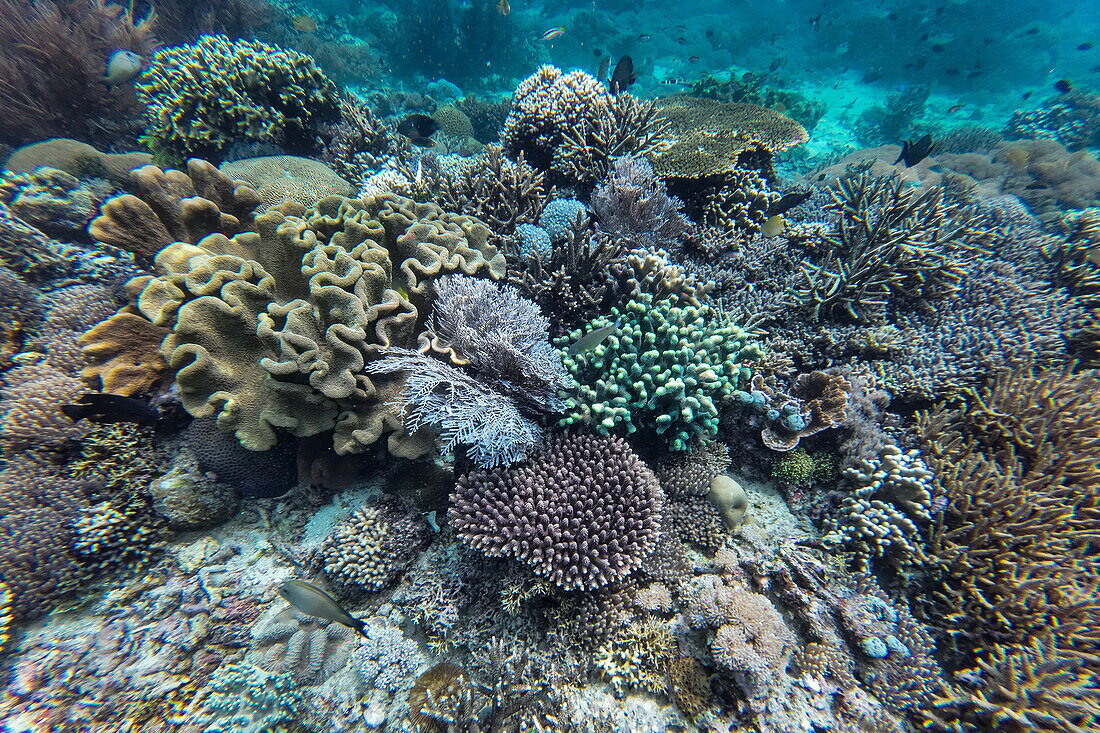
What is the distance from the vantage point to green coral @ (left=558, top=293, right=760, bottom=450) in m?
3.62

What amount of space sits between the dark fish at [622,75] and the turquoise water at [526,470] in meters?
2.52

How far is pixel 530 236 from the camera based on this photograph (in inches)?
183

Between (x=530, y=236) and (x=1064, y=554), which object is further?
(x=530, y=236)

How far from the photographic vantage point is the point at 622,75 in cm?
660

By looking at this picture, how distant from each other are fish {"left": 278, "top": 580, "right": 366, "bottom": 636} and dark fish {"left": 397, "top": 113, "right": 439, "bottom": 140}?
22.9 feet

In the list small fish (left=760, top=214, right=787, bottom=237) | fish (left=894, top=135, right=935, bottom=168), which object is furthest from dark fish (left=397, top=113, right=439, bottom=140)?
fish (left=894, top=135, right=935, bottom=168)

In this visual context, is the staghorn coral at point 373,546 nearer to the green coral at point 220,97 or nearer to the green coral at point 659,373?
the green coral at point 659,373

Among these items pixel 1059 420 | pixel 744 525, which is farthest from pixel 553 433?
pixel 1059 420

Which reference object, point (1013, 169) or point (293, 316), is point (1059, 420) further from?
point (1013, 169)

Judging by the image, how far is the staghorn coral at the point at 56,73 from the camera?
7.40 meters

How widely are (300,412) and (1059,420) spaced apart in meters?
7.05

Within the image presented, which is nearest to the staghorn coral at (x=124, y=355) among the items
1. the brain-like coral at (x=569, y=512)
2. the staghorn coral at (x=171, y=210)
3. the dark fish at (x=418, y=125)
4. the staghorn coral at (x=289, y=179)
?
the staghorn coral at (x=171, y=210)

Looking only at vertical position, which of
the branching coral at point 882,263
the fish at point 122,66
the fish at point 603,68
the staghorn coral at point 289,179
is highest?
the fish at point 122,66

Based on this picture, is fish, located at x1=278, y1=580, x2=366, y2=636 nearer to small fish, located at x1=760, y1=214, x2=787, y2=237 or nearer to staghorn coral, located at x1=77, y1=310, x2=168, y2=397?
staghorn coral, located at x1=77, y1=310, x2=168, y2=397
